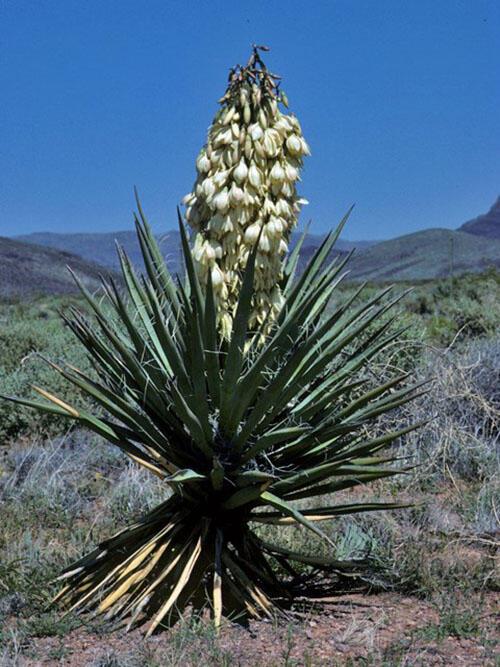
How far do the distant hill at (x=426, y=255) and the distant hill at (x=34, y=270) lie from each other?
14731 mm

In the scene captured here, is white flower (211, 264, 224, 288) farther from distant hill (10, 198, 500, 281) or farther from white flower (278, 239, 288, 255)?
distant hill (10, 198, 500, 281)

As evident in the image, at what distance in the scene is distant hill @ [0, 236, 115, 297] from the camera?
104 feet

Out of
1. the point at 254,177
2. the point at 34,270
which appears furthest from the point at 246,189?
the point at 34,270

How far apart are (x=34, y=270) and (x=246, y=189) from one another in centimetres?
3300

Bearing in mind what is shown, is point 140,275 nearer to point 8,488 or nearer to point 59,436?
point 8,488

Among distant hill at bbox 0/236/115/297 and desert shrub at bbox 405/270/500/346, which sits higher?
distant hill at bbox 0/236/115/297

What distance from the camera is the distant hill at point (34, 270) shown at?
31.8 metres

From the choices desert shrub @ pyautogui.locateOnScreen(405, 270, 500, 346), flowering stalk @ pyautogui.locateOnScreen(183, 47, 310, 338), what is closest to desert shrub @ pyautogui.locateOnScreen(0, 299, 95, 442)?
flowering stalk @ pyautogui.locateOnScreen(183, 47, 310, 338)

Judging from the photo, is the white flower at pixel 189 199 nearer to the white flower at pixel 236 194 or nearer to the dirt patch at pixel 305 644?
the white flower at pixel 236 194

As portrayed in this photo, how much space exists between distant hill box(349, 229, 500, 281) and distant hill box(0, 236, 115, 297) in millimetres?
14731

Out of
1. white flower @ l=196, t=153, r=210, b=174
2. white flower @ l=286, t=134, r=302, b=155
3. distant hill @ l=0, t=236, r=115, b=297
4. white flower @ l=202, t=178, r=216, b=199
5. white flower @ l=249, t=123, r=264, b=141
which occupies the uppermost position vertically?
distant hill @ l=0, t=236, r=115, b=297

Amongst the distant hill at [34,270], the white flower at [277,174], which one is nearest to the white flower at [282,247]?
the white flower at [277,174]

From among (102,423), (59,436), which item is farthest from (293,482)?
(59,436)

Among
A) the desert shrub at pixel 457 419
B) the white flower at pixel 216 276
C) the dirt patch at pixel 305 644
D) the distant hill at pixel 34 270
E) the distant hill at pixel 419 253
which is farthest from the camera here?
the distant hill at pixel 419 253
